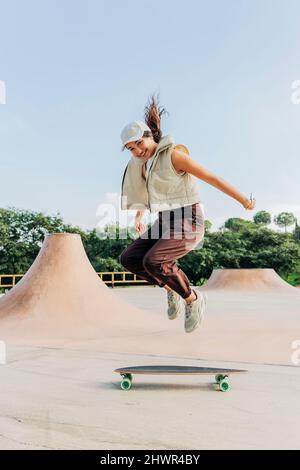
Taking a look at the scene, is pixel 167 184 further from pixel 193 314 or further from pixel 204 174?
pixel 193 314

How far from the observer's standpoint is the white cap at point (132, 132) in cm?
329

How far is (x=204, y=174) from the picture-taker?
339 centimetres

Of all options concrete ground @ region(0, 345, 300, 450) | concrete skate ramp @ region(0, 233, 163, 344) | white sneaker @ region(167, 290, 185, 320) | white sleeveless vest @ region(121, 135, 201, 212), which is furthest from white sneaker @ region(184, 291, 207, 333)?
concrete skate ramp @ region(0, 233, 163, 344)

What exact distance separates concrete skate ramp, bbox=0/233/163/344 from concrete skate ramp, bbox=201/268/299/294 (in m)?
14.5

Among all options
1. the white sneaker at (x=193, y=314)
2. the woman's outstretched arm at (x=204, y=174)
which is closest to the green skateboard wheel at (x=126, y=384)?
the white sneaker at (x=193, y=314)

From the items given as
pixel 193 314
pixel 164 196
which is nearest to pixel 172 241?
pixel 164 196

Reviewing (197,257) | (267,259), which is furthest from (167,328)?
(267,259)

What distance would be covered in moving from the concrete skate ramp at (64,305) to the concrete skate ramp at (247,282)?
1454cm

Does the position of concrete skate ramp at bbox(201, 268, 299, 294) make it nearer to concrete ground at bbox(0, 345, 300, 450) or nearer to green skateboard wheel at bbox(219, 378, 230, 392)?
concrete ground at bbox(0, 345, 300, 450)

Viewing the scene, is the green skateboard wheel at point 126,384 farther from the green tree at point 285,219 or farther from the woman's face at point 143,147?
the green tree at point 285,219

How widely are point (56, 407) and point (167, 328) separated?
5.53 m

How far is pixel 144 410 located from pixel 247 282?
21.2m

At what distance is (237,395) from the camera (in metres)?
4.29
